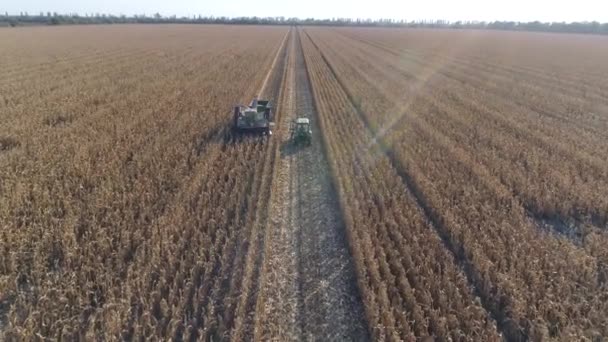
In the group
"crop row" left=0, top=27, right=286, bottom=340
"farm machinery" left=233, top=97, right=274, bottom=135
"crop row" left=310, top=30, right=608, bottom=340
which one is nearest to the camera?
"crop row" left=0, top=27, right=286, bottom=340

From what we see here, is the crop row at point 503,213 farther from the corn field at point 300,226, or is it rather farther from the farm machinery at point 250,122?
the farm machinery at point 250,122

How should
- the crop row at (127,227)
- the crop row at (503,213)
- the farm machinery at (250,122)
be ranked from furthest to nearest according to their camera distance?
the farm machinery at (250,122) → the crop row at (503,213) → the crop row at (127,227)

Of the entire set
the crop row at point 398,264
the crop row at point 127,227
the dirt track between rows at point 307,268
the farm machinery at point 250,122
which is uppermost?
the farm machinery at point 250,122

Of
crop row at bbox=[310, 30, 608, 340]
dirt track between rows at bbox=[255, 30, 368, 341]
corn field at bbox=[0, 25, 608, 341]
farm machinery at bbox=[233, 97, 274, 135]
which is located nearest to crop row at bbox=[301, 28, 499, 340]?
corn field at bbox=[0, 25, 608, 341]

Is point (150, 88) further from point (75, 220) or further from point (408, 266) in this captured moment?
point (408, 266)

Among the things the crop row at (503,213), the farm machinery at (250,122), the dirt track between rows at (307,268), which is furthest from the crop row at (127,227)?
the crop row at (503,213)

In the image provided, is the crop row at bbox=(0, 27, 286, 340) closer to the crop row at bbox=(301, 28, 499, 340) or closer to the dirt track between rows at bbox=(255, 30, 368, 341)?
the dirt track between rows at bbox=(255, 30, 368, 341)

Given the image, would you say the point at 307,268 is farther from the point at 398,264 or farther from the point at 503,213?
the point at 503,213

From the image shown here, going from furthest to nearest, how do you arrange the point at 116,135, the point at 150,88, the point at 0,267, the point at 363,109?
the point at 150,88 → the point at 363,109 → the point at 116,135 → the point at 0,267

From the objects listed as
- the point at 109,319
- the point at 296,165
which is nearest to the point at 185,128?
the point at 296,165
